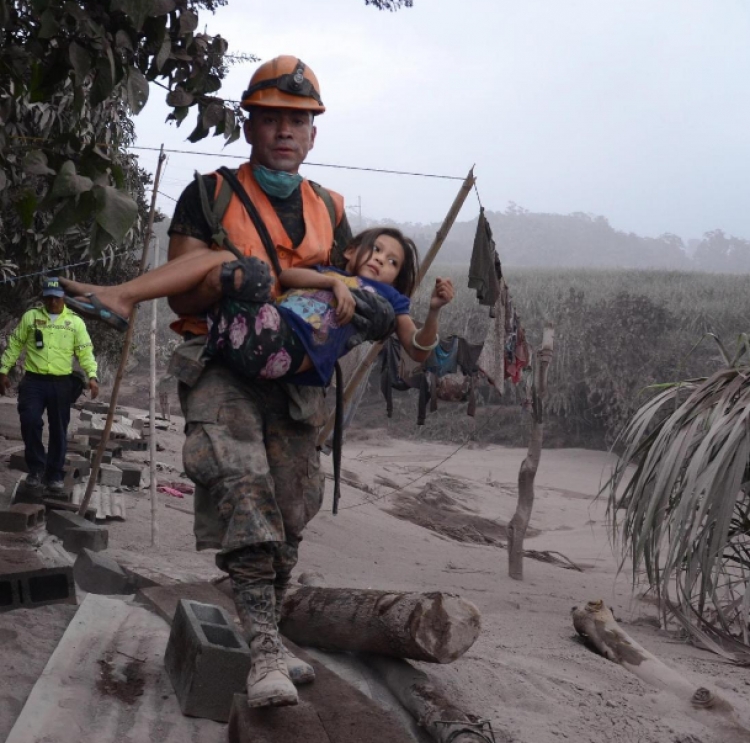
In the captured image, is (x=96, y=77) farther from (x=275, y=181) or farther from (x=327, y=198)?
(x=327, y=198)

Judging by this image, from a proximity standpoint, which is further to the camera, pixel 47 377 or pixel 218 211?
pixel 47 377

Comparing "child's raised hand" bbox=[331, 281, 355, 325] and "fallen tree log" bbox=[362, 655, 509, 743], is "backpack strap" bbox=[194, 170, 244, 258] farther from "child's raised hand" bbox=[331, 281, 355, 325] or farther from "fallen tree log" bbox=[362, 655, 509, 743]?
"fallen tree log" bbox=[362, 655, 509, 743]

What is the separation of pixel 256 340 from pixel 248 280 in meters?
0.20

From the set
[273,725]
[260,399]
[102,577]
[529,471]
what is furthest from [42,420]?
[273,725]

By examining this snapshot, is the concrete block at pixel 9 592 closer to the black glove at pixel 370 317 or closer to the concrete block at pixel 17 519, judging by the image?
the black glove at pixel 370 317

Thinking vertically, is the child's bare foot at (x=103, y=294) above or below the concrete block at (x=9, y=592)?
above

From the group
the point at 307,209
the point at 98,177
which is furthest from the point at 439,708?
the point at 98,177

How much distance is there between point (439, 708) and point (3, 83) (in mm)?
2864

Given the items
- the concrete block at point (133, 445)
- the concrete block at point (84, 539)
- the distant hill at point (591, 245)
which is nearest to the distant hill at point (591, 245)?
the distant hill at point (591, 245)

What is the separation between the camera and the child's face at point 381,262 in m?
3.55

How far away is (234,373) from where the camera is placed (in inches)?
132

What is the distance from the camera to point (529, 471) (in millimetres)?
9953

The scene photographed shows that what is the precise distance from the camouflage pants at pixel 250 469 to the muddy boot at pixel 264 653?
0.23 feet

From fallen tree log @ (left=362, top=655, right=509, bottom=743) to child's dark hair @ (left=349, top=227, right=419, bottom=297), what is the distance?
1484mm
